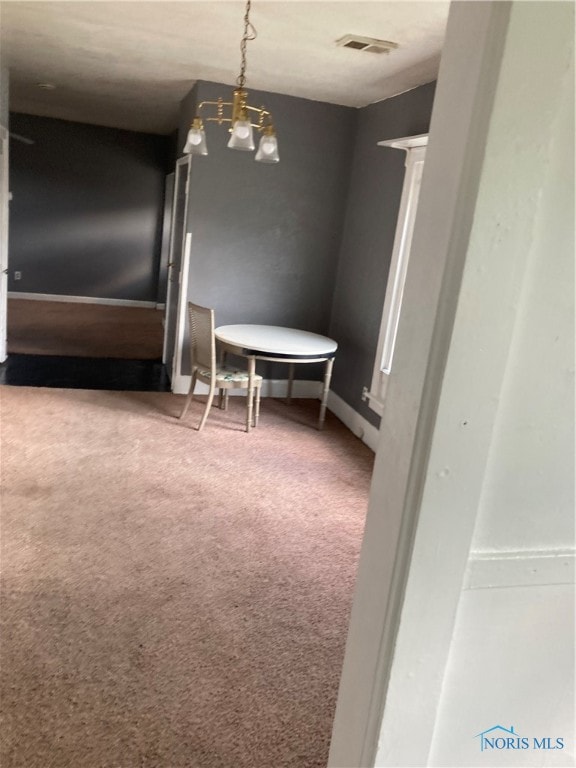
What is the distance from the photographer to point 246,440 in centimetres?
428

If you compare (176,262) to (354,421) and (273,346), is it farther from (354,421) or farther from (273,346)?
(354,421)

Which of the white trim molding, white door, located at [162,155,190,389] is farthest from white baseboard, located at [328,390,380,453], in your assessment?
white door, located at [162,155,190,389]

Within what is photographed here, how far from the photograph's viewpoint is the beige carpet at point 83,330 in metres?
6.27

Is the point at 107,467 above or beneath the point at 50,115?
beneath

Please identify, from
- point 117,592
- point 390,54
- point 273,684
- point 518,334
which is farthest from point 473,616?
point 390,54

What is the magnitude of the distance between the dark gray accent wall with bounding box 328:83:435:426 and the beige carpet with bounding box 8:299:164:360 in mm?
2249

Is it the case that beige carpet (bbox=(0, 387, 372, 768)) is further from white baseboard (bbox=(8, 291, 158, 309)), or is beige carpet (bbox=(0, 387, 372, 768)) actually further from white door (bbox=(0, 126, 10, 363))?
white baseboard (bbox=(8, 291, 158, 309))

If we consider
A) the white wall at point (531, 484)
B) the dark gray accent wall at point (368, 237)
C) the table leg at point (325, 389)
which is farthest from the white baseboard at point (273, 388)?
the white wall at point (531, 484)

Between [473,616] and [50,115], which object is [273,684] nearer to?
[473,616]

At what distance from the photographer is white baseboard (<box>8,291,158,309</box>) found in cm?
884

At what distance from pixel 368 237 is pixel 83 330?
395cm

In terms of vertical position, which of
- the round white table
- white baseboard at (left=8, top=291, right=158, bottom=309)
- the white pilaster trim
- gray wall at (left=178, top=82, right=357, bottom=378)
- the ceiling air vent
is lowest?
white baseboard at (left=8, top=291, right=158, bottom=309)

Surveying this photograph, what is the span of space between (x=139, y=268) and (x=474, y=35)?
883 cm

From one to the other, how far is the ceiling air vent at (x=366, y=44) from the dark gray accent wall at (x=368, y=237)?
68 centimetres
